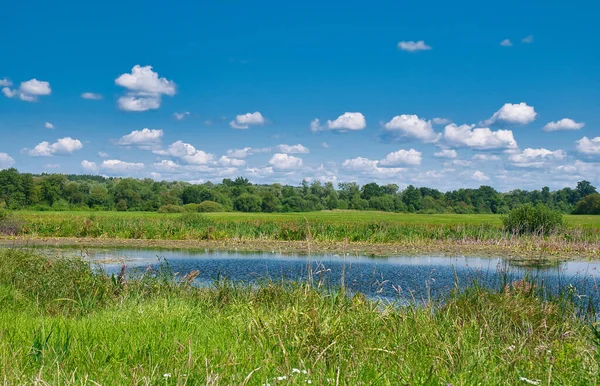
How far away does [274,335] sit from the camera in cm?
586

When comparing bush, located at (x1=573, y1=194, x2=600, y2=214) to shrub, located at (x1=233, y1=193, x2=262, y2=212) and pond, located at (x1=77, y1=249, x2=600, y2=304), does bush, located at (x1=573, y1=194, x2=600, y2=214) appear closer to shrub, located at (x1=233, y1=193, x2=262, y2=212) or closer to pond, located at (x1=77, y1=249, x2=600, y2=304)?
shrub, located at (x1=233, y1=193, x2=262, y2=212)

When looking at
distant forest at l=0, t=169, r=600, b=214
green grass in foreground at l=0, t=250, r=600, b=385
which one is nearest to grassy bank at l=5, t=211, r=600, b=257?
green grass in foreground at l=0, t=250, r=600, b=385

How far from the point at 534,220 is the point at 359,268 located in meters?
22.1

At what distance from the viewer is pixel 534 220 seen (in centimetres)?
3606

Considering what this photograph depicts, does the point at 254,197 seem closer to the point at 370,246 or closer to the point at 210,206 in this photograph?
the point at 210,206

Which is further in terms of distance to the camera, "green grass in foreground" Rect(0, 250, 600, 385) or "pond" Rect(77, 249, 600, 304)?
"pond" Rect(77, 249, 600, 304)

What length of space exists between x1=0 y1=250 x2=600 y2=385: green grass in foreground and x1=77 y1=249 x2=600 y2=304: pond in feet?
16.9

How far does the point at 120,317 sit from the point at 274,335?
2.39 m

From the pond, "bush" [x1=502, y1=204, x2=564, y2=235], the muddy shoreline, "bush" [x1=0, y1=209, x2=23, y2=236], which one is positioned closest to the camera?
the pond

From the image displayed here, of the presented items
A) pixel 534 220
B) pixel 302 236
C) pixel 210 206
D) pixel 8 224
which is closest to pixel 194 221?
pixel 302 236

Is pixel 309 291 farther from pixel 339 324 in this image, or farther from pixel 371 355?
pixel 371 355

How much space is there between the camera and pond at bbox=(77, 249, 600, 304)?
15602 millimetres

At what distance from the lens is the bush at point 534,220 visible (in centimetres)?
3582

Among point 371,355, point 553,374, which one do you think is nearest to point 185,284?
point 371,355
